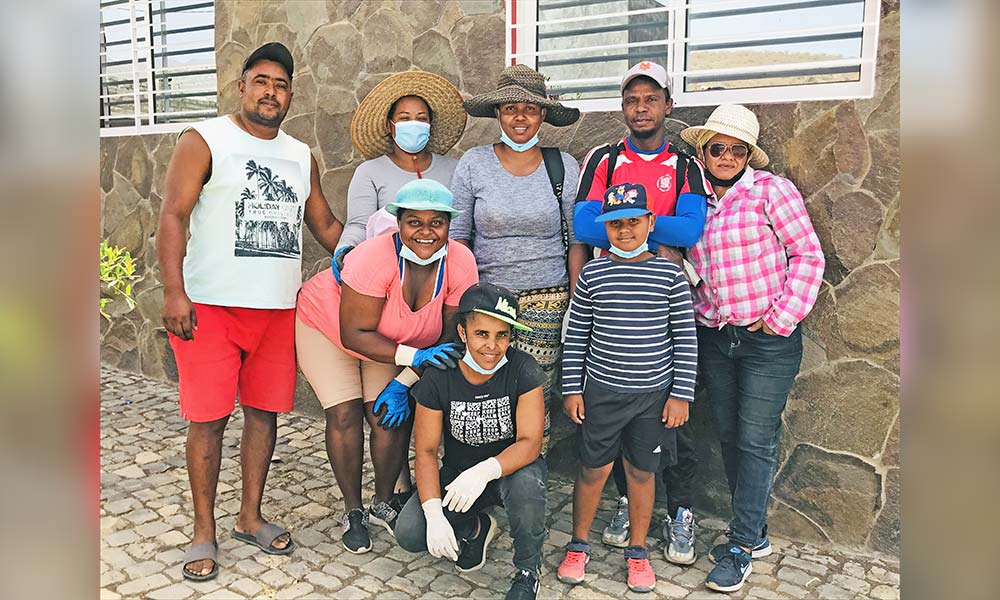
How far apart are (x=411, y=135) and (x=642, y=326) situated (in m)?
1.42

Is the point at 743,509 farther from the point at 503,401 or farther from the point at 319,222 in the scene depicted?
the point at 319,222

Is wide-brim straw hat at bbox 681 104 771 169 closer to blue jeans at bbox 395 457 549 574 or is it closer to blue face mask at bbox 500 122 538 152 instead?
blue face mask at bbox 500 122 538 152

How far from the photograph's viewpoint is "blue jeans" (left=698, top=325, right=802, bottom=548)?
10.4 ft

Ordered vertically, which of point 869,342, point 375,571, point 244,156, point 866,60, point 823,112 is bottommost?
point 375,571

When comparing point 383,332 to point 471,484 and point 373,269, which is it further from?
point 471,484

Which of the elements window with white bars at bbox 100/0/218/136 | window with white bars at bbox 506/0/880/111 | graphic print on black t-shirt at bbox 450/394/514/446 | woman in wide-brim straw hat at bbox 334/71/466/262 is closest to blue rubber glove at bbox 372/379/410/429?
graphic print on black t-shirt at bbox 450/394/514/446

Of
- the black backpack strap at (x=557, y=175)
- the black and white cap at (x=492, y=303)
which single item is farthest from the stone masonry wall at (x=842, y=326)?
the black and white cap at (x=492, y=303)

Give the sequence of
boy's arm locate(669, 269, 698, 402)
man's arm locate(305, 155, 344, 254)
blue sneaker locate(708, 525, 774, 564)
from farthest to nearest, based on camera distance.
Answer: man's arm locate(305, 155, 344, 254) → blue sneaker locate(708, 525, 774, 564) → boy's arm locate(669, 269, 698, 402)

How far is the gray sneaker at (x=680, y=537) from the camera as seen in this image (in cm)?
337
